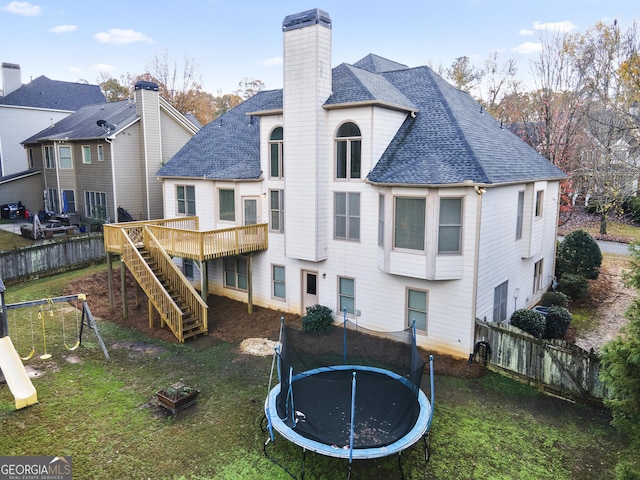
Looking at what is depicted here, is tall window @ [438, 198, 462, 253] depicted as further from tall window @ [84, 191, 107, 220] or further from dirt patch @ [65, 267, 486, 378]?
tall window @ [84, 191, 107, 220]

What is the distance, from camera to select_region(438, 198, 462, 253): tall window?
1273 cm

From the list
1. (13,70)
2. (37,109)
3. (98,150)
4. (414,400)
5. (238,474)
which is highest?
(13,70)

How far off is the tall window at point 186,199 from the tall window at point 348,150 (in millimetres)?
7891

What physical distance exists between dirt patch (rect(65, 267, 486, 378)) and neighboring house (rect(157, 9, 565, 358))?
589mm

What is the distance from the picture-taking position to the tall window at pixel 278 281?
17312 millimetres

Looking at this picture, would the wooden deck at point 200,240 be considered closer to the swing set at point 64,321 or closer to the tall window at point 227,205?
the tall window at point 227,205

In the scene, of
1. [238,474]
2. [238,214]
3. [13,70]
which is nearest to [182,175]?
[238,214]

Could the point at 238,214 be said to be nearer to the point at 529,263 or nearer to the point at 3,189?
the point at 529,263

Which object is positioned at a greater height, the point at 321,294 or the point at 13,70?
the point at 13,70

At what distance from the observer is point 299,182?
15312 mm

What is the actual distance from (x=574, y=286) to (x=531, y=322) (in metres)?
7.12

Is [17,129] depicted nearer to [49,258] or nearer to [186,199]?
[49,258]

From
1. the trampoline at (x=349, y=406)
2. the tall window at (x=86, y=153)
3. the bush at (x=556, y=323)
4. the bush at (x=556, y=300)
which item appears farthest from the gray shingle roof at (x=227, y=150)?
the bush at (x=556, y=300)

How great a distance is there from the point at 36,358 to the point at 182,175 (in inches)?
370
